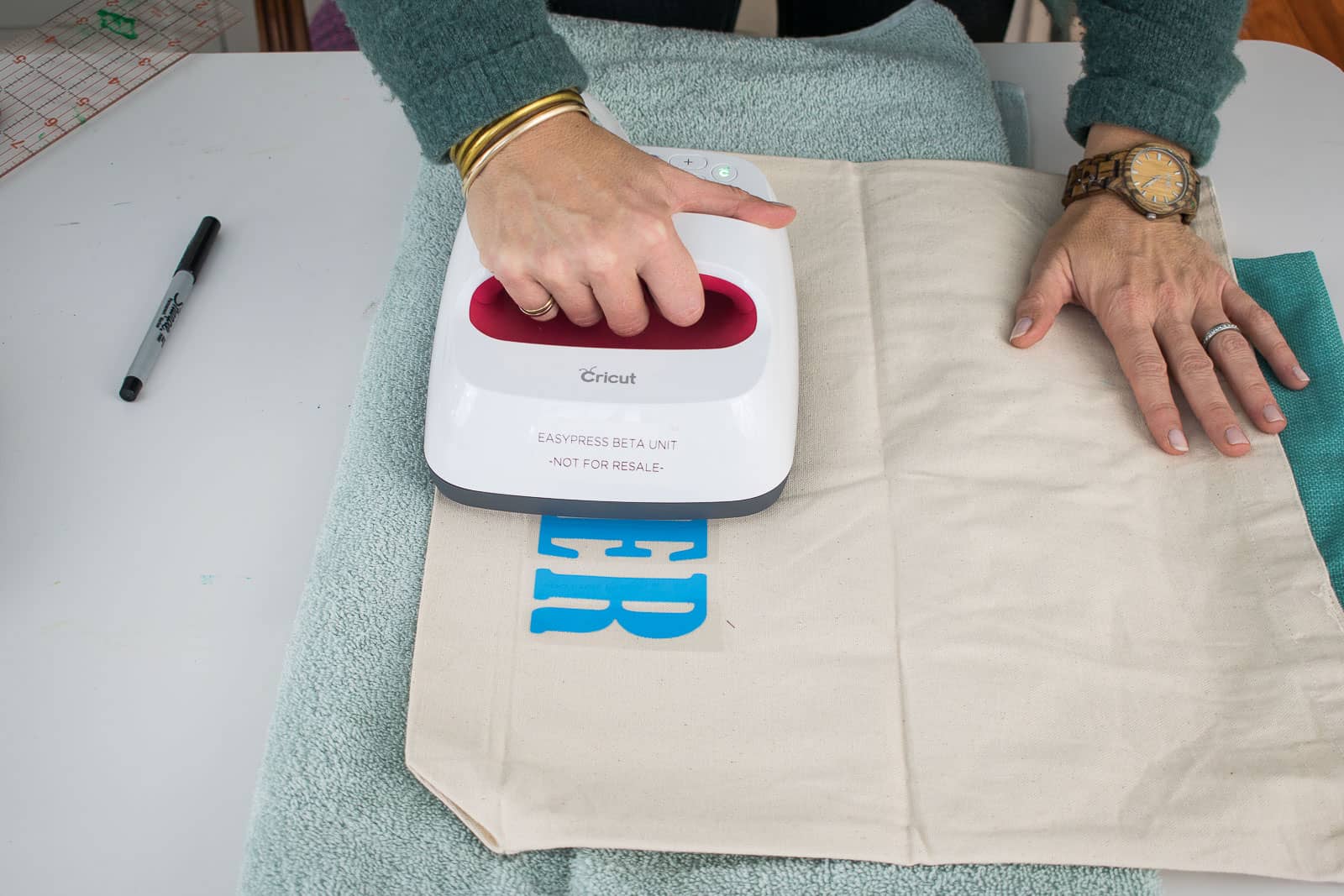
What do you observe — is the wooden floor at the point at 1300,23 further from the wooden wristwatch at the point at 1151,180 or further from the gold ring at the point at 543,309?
the gold ring at the point at 543,309

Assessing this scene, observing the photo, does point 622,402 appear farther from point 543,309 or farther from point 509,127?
point 509,127

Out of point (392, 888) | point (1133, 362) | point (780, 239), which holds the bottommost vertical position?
point (392, 888)

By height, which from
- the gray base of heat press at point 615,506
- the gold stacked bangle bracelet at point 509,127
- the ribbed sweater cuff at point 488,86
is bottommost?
the gray base of heat press at point 615,506

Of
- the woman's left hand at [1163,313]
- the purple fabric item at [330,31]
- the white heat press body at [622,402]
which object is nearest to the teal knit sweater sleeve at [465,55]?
the white heat press body at [622,402]

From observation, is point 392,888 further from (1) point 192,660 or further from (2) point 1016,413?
(2) point 1016,413

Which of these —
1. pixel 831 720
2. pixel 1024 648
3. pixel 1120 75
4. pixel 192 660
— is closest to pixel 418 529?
pixel 192 660

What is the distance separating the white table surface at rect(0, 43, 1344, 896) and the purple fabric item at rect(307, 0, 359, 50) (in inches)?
17.8

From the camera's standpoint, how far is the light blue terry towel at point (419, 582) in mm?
612

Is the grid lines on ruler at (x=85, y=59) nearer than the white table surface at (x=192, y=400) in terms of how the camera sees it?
No

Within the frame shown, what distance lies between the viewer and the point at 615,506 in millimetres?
698

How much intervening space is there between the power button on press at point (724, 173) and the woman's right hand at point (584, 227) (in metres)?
0.10

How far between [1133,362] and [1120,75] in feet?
0.92

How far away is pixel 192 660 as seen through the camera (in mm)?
714

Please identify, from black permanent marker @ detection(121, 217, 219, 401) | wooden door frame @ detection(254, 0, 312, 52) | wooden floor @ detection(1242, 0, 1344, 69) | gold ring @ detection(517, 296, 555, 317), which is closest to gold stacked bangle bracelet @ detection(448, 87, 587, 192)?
gold ring @ detection(517, 296, 555, 317)
